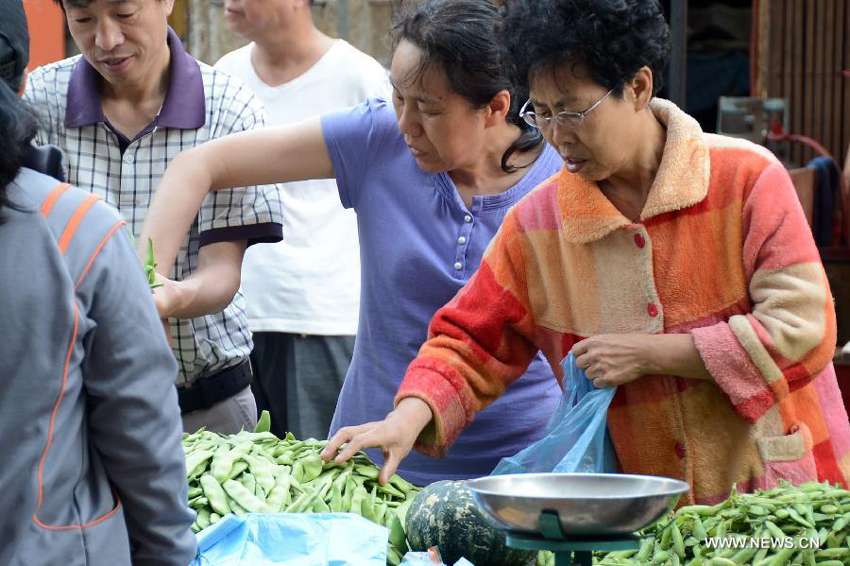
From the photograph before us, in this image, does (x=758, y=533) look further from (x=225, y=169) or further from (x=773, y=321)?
(x=225, y=169)

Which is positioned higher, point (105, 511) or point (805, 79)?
point (805, 79)

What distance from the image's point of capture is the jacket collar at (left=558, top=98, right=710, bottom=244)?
238 cm

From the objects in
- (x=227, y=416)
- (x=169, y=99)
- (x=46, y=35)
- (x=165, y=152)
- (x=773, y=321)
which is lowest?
(x=227, y=416)

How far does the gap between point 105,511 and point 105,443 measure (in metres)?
0.09

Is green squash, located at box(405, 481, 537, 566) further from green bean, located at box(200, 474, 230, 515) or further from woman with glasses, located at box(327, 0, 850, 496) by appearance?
green bean, located at box(200, 474, 230, 515)

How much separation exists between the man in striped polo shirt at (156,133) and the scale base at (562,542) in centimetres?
144

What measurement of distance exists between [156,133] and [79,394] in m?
1.49

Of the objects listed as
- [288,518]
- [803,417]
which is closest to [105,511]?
[288,518]

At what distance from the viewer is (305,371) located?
4.25m

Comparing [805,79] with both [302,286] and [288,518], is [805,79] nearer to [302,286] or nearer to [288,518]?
[302,286]

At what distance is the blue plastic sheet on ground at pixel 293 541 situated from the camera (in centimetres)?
217

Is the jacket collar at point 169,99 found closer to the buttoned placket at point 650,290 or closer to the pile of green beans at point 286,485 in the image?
the pile of green beans at point 286,485

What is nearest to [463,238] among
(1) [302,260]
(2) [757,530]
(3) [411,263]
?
(3) [411,263]

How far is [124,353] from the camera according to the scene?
1.65 meters
